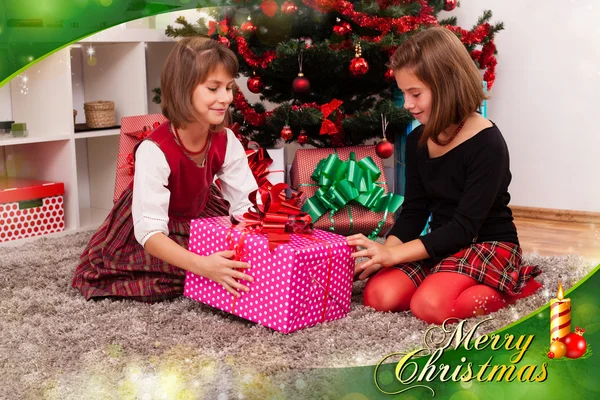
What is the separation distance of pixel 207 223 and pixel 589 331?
0.75 m

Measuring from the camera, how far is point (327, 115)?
229cm

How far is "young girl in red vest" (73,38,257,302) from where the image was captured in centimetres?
151

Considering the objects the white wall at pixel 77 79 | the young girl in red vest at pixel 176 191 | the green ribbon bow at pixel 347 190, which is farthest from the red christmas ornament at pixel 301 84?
the white wall at pixel 77 79

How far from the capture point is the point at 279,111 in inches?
89.5

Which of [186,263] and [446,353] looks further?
[186,263]

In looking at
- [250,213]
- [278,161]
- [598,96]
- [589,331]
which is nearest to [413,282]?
[250,213]

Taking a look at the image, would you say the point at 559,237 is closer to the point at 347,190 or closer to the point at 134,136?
the point at 347,190

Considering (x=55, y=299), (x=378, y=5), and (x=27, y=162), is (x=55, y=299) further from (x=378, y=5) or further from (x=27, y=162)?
(x=378, y=5)

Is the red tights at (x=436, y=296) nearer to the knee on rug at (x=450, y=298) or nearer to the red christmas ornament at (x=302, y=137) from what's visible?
the knee on rug at (x=450, y=298)

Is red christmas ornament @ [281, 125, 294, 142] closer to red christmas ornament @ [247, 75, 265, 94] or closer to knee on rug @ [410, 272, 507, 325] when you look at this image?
red christmas ornament @ [247, 75, 265, 94]

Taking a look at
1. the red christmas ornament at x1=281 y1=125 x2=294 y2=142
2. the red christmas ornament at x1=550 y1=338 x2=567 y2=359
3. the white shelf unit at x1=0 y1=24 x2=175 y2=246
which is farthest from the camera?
the white shelf unit at x1=0 y1=24 x2=175 y2=246

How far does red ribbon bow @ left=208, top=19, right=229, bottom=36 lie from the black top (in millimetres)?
893

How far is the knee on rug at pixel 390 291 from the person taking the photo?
1.51 meters

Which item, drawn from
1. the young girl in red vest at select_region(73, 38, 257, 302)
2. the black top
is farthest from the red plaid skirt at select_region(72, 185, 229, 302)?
the black top
